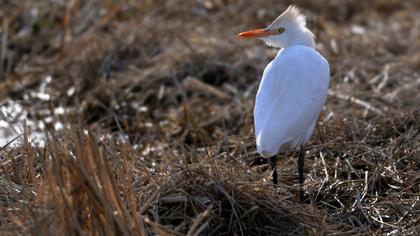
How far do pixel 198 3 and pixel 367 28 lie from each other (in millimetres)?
1905

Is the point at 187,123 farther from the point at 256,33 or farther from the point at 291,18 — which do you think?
→ the point at 291,18

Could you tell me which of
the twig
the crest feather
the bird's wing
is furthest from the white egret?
the twig

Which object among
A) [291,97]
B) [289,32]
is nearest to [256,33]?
[289,32]

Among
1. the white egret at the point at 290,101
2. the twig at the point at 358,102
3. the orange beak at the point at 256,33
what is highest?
the orange beak at the point at 256,33

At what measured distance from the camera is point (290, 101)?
434cm

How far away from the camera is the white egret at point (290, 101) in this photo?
4199mm

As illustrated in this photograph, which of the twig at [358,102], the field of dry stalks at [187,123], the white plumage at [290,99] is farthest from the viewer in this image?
the twig at [358,102]

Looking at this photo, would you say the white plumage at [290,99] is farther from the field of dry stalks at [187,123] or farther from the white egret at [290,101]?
the field of dry stalks at [187,123]

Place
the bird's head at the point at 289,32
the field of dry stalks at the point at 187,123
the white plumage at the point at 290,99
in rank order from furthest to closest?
the bird's head at the point at 289,32 → the white plumage at the point at 290,99 → the field of dry stalks at the point at 187,123

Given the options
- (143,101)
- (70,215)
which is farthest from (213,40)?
(70,215)

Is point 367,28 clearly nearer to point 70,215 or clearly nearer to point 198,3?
point 198,3

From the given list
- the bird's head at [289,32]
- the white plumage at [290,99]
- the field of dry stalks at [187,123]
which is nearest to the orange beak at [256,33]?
the bird's head at [289,32]

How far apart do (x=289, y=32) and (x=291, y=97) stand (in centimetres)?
58

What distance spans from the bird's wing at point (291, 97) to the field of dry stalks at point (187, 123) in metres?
0.27
